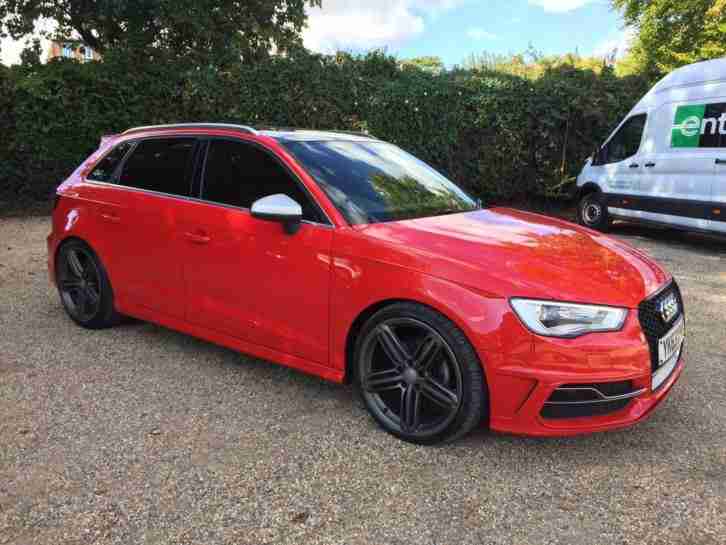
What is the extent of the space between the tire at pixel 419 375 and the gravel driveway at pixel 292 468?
129mm

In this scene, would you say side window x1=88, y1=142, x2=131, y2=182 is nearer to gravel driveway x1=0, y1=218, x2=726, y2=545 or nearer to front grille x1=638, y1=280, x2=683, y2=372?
gravel driveway x1=0, y1=218, x2=726, y2=545

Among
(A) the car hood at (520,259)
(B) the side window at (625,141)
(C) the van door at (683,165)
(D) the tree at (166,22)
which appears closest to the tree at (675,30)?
(B) the side window at (625,141)

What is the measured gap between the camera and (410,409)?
10.3ft

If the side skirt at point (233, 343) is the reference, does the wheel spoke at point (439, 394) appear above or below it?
above

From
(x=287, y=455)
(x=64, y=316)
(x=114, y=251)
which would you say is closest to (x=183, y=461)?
(x=287, y=455)

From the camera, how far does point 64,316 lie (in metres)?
5.21

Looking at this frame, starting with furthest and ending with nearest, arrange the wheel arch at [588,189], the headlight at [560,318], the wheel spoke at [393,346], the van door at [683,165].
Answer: the wheel arch at [588,189], the van door at [683,165], the wheel spoke at [393,346], the headlight at [560,318]

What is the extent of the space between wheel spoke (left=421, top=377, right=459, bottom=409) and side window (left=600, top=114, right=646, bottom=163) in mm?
8210

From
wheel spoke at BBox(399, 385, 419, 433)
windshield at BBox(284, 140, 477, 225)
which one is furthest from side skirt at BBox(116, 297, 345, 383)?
windshield at BBox(284, 140, 477, 225)

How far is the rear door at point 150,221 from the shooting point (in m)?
4.04

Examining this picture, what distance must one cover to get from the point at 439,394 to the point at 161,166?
8.51 ft

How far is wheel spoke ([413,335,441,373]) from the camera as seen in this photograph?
297 cm

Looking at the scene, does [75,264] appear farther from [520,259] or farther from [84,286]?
[520,259]

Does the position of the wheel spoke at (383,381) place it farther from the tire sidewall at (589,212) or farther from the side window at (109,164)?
the tire sidewall at (589,212)
